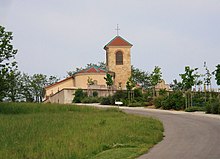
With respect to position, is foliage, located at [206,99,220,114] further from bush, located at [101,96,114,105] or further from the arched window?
the arched window

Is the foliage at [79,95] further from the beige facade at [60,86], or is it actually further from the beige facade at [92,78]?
the beige facade at [60,86]

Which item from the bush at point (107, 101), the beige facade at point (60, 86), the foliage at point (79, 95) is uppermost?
the beige facade at point (60, 86)

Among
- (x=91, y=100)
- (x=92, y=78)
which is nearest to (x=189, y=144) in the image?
(x=91, y=100)

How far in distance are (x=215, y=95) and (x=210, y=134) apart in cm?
2684

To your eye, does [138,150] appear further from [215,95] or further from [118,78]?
[118,78]

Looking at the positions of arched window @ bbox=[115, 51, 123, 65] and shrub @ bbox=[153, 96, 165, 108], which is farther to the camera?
arched window @ bbox=[115, 51, 123, 65]

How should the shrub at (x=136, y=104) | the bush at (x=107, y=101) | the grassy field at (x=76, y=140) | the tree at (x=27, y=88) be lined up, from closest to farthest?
the grassy field at (x=76, y=140)
the shrub at (x=136, y=104)
the bush at (x=107, y=101)
the tree at (x=27, y=88)

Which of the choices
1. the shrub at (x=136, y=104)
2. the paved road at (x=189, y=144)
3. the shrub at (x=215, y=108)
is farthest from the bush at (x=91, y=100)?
the paved road at (x=189, y=144)

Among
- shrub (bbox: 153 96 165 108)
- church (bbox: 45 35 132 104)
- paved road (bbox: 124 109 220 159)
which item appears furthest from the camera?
church (bbox: 45 35 132 104)

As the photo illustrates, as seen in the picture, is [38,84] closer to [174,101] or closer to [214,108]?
[174,101]

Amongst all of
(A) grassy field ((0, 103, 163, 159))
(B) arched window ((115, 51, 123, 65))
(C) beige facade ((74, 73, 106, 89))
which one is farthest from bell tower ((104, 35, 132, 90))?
(A) grassy field ((0, 103, 163, 159))

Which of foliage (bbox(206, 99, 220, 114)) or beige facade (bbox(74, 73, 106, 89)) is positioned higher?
beige facade (bbox(74, 73, 106, 89))

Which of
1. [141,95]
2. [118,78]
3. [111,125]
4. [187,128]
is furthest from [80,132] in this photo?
[118,78]

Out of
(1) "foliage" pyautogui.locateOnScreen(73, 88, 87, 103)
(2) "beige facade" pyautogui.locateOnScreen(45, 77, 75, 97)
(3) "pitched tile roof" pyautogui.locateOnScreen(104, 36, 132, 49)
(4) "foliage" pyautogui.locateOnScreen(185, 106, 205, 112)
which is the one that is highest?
(3) "pitched tile roof" pyautogui.locateOnScreen(104, 36, 132, 49)
